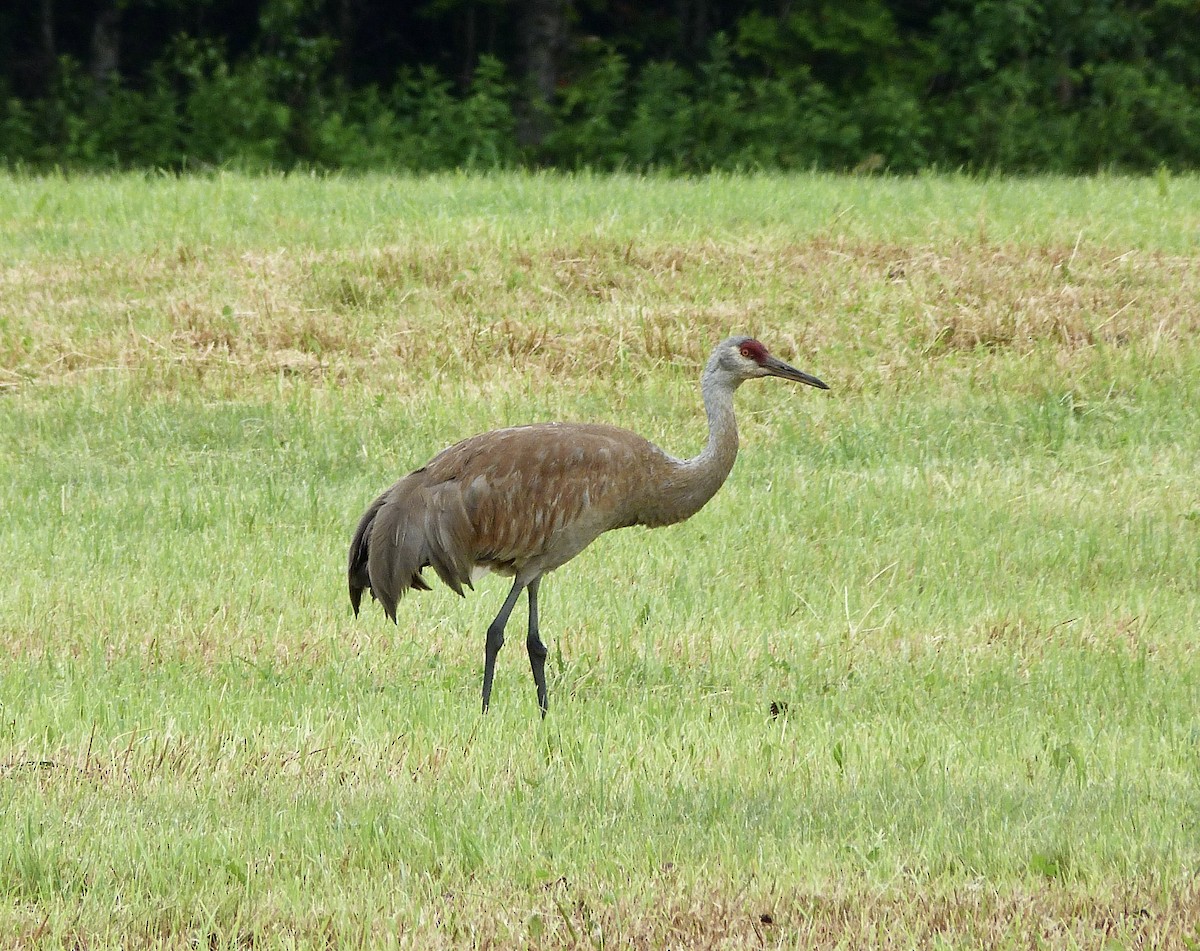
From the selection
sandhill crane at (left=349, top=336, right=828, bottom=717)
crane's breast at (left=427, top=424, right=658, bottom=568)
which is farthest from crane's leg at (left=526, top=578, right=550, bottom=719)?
crane's breast at (left=427, top=424, right=658, bottom=568)

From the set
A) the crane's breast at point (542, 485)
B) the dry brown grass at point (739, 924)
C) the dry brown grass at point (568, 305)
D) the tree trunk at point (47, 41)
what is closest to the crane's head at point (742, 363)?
the crane's breast at point (542, 485)

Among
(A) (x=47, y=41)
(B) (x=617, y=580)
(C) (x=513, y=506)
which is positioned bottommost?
(A) (x=47, y=41)

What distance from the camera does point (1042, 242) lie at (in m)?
15.0

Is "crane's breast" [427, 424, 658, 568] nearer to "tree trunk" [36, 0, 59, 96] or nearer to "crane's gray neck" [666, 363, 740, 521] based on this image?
"crane's gray neck" [666, 363, 740, 521]

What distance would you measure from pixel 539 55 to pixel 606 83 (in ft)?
3.66

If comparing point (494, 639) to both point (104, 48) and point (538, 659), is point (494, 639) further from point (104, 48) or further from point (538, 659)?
point (104, 48)

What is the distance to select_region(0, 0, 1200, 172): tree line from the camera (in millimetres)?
25000

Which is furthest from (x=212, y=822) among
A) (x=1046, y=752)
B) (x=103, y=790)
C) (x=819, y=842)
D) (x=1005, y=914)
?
(x=1046, y=752)

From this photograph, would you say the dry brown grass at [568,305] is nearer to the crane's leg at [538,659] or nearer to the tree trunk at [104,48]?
the crane's leg at [538,659]

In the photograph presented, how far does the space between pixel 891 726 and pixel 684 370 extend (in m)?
6.80

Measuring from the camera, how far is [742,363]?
752 cm

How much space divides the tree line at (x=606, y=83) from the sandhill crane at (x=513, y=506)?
1741 centimetres

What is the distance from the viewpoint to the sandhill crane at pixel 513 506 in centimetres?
688

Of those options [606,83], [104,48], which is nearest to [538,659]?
[606,83]
